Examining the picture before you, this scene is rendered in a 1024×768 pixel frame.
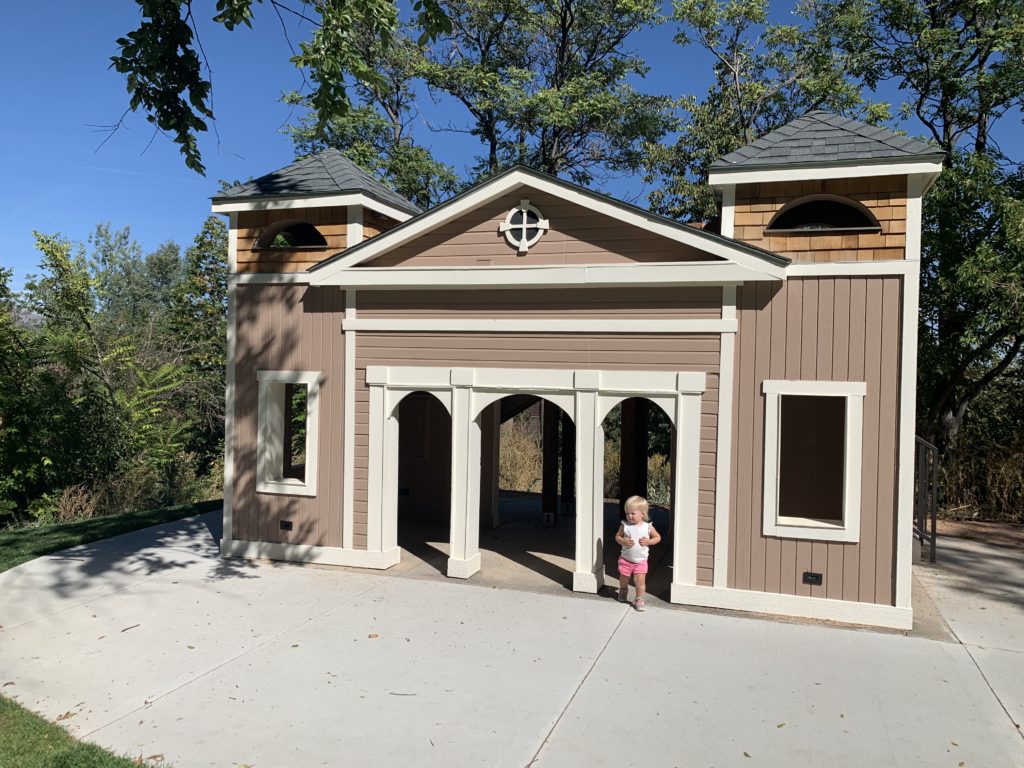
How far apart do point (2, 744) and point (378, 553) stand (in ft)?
15.5

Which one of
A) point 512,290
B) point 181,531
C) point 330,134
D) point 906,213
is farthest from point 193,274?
point 906,213

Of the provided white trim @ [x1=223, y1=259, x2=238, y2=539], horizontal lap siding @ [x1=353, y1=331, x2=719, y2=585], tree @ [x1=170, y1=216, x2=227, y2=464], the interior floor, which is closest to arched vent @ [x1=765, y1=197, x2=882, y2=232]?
horizontal lap siding @ [x1=353, y1=331, x2=719, y2=585]

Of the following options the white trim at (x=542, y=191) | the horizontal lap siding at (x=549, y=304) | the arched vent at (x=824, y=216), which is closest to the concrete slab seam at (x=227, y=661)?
the horizontal lap siding at (x=549, y=304)

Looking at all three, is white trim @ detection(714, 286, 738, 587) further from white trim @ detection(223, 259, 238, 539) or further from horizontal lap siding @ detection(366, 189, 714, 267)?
white trim @ detection(223, 259, 238, 539)

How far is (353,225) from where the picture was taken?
941cm

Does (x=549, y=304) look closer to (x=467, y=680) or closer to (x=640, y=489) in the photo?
(x=640, y=489)

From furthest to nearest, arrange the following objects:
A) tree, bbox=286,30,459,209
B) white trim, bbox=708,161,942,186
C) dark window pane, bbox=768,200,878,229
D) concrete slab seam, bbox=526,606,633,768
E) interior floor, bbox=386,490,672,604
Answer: tree, bbox=286,30,459,209
dark window pane, bbox=768,200,878,229
interior floor, bbox=386,490,672,604
white trim, bbox=708,161,942,186
concrete slab seam, bbox=526,606,633,768

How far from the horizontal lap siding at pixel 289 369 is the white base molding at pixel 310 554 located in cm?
9

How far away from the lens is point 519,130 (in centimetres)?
2189

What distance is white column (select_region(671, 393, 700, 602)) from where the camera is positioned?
26.1ft

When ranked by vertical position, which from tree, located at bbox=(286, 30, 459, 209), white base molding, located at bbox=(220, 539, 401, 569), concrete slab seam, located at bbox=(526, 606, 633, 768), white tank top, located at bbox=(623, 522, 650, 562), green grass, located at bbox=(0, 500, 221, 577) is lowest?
green grass, located at bbox=(0, 500, 221, 577)

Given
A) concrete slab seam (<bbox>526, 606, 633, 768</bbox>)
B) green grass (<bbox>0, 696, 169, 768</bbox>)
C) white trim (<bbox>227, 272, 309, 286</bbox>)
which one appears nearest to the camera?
green grass (<bbox>0, 696, 169, 768</bbox>)

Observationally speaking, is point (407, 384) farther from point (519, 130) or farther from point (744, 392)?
point (519, 130)

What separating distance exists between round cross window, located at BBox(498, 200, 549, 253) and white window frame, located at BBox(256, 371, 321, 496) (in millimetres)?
3029
